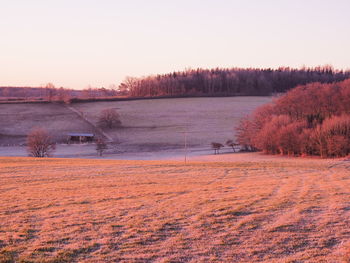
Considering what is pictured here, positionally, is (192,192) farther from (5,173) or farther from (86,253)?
(5,173)

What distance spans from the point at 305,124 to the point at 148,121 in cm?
4452

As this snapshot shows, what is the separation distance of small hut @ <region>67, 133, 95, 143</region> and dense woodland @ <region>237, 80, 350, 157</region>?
99.8 feet

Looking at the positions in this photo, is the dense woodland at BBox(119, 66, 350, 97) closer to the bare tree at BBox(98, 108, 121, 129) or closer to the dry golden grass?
the bare tree at BBox(98, 108, 121, 129)

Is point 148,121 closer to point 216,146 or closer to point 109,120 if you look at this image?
point 109,120

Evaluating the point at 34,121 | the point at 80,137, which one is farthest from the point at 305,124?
the point at 34,121

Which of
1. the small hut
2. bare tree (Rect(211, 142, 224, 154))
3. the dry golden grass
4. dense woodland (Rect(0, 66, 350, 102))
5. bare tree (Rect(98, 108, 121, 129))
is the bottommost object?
bare tree (Rect(211, 142, 224, 154))

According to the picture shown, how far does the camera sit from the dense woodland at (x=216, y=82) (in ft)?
512

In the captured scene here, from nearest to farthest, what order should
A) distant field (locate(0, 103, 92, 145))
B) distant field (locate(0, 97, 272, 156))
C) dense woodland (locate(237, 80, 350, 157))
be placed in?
1. dense woodland (locate(237, 80, 350, 157))
2. distant field (locate(0, 97, 272, 156))
3. distant field (locate(0, 103, 92, 145))

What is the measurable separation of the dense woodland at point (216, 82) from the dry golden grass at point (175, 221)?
13005 centimetres

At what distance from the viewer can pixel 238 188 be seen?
19.0m

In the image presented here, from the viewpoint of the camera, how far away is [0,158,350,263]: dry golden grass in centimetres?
950

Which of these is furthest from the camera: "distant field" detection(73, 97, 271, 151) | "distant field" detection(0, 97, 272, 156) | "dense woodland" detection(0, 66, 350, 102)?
"dense woodland" detection(0, 66, 350, 102)

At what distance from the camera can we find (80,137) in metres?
81.6

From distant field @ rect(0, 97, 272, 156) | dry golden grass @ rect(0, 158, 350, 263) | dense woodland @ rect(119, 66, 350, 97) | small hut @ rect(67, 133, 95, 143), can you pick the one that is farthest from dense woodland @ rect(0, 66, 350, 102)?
dry golden grass @ rect(0, 158, 350, 263)
